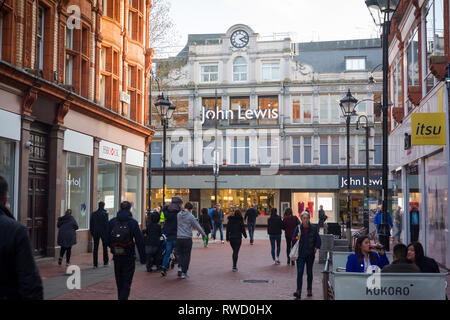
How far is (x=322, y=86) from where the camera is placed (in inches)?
1855

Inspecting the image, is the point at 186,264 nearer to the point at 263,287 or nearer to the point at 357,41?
the point at 263,287

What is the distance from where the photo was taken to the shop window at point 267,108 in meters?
47.6

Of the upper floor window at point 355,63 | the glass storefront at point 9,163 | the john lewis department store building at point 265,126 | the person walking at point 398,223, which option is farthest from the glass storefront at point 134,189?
the upper floor window at point 355,63

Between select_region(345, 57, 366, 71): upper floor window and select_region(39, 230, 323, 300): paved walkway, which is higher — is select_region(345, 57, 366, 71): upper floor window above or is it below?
above

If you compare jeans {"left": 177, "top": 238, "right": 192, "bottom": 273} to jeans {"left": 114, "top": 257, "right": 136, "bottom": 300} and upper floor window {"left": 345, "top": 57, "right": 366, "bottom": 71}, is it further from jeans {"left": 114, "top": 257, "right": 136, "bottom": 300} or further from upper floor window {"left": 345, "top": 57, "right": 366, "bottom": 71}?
upper floor window {"left": 345, "top": 57, "right": 366, "bottom": 71}

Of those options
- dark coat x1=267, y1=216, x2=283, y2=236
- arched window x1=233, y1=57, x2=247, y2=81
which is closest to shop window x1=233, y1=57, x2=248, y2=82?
arched window x1=233, y1=57, x2=247, y2=81

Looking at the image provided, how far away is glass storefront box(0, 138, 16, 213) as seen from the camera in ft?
49.4

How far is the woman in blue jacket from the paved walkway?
9.80 feet

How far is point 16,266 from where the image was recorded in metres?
4.25

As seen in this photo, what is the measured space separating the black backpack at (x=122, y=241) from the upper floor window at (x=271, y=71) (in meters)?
39.8

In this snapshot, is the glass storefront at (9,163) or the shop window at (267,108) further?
the shop window at (267,108)

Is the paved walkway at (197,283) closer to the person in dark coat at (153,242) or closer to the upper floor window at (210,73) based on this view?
the person in dark coat at (153,242)
